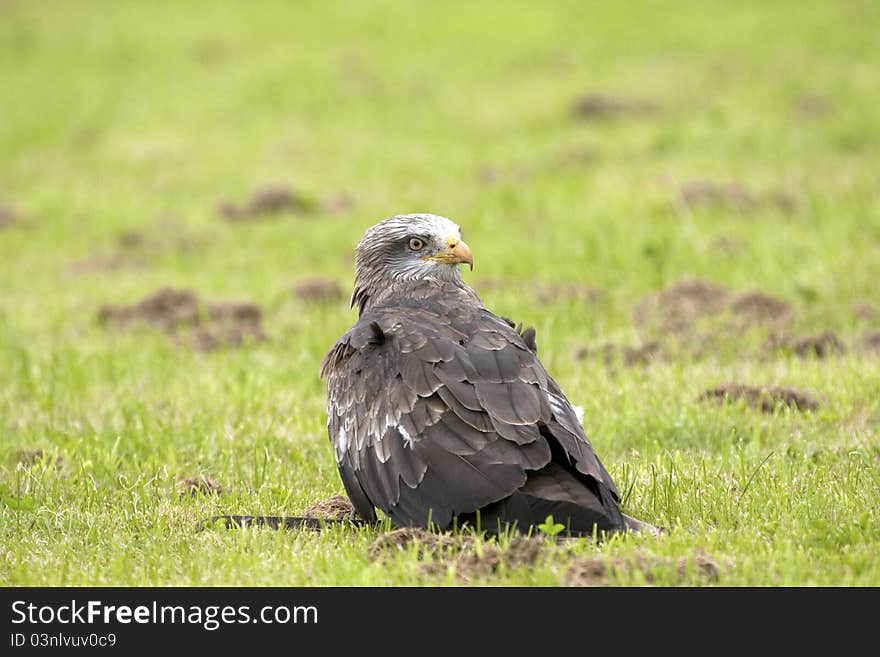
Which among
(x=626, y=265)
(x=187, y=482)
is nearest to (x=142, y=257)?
(x=626, y=265)

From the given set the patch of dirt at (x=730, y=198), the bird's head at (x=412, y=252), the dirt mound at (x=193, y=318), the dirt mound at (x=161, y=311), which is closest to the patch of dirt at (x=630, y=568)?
the bird's head at (x=412, y=252)

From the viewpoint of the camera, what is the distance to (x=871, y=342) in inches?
451

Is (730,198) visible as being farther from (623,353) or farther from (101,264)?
(101,264)

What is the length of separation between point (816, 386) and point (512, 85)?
56.6 feet

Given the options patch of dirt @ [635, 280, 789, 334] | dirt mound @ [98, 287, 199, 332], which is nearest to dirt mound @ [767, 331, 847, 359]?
patch of dirt @ [635, 280, 789, 334]

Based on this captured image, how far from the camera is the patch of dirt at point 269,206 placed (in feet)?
62.7

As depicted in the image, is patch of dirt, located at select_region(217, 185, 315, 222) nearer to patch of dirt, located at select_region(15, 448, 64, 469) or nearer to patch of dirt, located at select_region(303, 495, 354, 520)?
patch of dirt, located at select_region(15, 448, 64, 469)

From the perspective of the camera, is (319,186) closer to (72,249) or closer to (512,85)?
(72,249)

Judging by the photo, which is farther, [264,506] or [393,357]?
[264,506]

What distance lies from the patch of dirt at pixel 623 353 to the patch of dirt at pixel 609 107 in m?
11.6

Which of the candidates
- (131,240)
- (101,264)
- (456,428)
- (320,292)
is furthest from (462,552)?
(131,240)

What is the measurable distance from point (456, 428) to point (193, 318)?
775cm

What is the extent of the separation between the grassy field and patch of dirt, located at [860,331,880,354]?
0.26 metres
